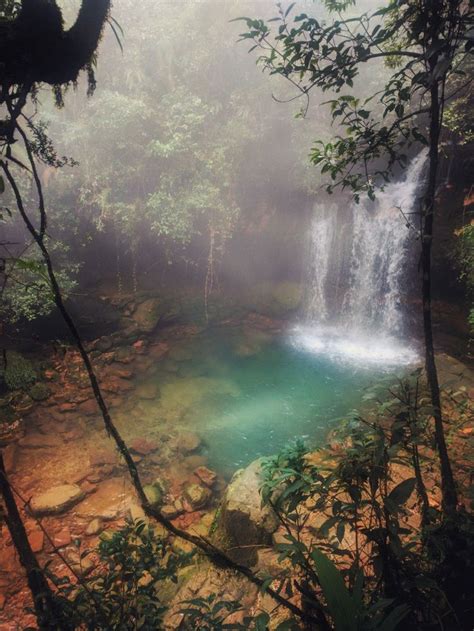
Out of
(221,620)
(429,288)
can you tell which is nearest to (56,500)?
(221,620)

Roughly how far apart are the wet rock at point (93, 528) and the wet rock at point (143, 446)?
5.69 ft

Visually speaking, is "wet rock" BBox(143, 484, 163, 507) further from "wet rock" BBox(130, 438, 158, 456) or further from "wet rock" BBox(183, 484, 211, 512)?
"wet rock" BBox(130, 438, 158, 456)

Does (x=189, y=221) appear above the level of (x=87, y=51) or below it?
below

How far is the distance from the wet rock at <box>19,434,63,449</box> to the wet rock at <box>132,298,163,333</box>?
4542 mm

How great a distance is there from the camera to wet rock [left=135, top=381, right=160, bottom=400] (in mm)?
8798

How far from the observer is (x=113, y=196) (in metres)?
11.2

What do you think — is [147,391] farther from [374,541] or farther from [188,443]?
[374,541]

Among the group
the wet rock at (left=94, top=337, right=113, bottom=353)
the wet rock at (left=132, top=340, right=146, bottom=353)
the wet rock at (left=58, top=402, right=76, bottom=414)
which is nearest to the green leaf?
the wet rock at (left=58, top=402, right=76, bottom=414)

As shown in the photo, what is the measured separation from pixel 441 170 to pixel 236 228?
6633mm

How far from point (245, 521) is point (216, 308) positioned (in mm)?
9426

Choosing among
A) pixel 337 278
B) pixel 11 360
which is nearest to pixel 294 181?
pixel 337 278

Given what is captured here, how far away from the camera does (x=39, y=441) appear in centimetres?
709

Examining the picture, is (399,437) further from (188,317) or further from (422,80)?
(188,317)

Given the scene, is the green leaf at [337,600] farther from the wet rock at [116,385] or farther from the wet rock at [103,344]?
the wet rock at [103,344]
